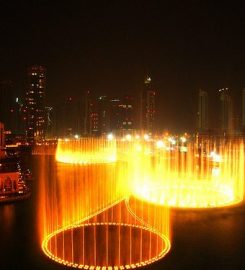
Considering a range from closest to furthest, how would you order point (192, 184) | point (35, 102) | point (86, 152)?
point (192, 184) → point (86, 152) → point (35, 102)

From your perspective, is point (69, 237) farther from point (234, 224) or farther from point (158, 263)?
point (234, 224)

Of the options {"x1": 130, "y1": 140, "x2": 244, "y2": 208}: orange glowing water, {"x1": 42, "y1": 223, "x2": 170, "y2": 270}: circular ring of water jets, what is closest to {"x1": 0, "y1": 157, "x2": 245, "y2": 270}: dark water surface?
{"x1": 42, "y1": 223, "x2": 170, "y2": 270}: circular ring of water jets

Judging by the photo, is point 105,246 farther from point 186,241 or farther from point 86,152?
point 86,152

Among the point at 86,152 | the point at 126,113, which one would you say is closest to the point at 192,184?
the point at 86,152

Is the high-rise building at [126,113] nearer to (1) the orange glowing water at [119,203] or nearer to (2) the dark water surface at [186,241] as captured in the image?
(1) the orange glowing water at [119,203]

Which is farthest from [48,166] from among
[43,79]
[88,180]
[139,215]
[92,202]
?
[43,79]
